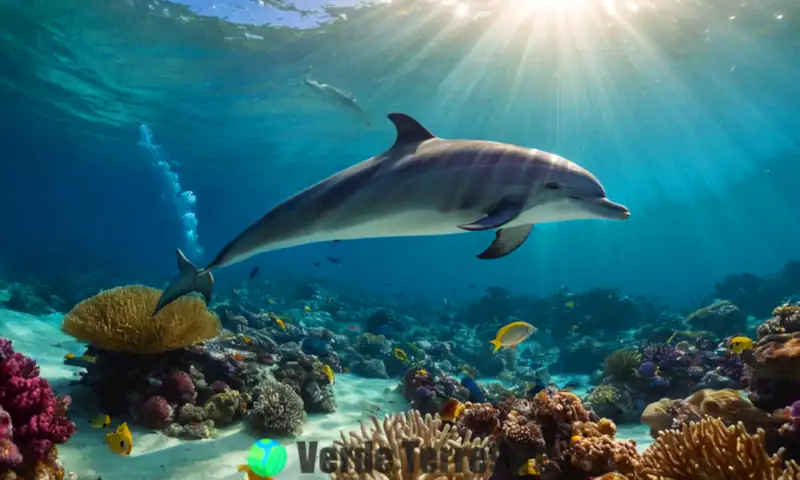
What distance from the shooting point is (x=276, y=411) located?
18.3ft

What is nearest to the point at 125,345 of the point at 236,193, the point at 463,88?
the point at 463,88

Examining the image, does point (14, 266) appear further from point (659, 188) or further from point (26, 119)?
point (659, 188)

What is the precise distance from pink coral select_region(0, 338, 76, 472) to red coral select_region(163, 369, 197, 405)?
1.87 m

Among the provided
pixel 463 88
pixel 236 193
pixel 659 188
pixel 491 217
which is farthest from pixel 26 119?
pixel 659 188

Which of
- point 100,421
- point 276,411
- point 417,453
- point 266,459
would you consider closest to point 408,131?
point 417,453

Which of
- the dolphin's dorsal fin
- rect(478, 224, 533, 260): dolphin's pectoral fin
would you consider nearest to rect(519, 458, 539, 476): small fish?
rect(478, 224, 533, 260): dolphin's pectoral fin

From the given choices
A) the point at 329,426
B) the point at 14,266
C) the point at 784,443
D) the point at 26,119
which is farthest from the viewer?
the point at 26,119

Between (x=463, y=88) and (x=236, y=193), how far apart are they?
48.7m

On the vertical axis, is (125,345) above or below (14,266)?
below

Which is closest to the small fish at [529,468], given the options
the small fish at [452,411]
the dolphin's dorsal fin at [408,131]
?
the small fish at [452,411]

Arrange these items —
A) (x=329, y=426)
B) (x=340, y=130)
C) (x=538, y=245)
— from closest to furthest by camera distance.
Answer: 1. (x=329, y=426)
2. (x=340, y=130)
3. (x=538, y=245)

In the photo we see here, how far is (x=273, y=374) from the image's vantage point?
714 centimetres

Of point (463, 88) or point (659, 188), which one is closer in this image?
point (463, 88)

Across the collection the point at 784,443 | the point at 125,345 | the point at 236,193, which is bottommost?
the point at 784,443
